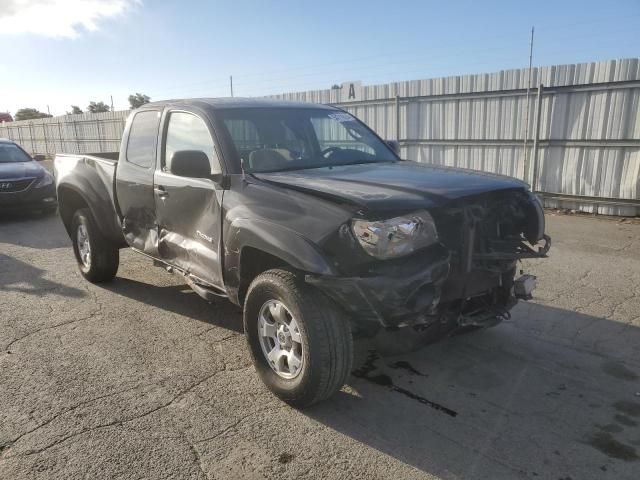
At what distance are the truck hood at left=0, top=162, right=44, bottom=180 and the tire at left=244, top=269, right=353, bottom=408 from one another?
28.9 ft

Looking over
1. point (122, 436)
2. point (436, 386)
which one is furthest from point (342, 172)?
point (122, 436)

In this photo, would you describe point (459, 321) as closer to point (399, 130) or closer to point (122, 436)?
point (122, 436)

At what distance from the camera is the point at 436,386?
11.3 ft

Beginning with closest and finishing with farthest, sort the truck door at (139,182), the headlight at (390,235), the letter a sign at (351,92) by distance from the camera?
the headlight at (390,235), the truck door at (139,182), the letter a sign at (351,92)

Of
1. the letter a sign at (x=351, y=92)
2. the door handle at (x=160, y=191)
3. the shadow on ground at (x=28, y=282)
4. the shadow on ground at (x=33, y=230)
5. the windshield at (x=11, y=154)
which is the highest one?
the letter a sign at (x=351, y=92)

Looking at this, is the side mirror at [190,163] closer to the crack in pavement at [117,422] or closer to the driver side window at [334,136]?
the driver side window at [334,136]

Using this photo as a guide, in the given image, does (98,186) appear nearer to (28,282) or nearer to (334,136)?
(28,282)

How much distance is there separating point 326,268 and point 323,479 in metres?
1.06

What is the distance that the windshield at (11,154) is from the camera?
35.6 ft

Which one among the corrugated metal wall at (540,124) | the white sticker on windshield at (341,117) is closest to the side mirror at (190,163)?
the white sticker on windshield at (341,117)

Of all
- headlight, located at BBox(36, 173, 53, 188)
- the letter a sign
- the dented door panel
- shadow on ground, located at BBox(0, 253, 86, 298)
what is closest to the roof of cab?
the dented door panel

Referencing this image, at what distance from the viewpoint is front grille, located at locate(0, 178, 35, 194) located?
32.2 ft

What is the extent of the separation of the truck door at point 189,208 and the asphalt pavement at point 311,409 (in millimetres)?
705

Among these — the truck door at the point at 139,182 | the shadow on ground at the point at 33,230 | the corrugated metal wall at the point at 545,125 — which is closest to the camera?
the truck door at the point at 139,182
